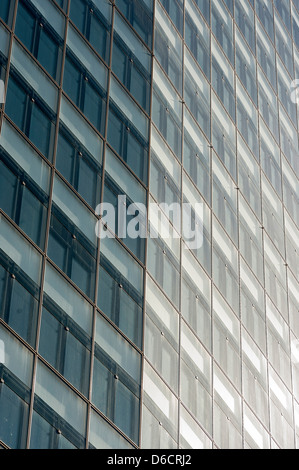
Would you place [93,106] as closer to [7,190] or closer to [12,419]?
[7,190]

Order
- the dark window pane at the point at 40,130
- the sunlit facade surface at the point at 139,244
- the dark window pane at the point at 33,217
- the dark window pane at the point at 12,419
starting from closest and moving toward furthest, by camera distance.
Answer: the dark window pane at the point at 12,419
the sunlit facade surface at the point at 139,244
the dark window pane at the point at 33,217
the dark window pane at the point at 40,130

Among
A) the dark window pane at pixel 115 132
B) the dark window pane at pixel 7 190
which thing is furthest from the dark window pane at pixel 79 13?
the dark window pane at pixel 7 190

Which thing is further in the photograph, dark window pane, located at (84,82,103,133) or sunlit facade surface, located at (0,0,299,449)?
dark window pane, located at (84,82,103,133)

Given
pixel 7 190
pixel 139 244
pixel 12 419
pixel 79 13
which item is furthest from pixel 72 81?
pixel 12 419

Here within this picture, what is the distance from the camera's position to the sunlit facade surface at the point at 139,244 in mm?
28828

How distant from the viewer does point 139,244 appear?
3481cm

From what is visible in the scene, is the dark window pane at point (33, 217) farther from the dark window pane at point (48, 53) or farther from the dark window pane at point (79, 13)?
the dark window pane at point (79, 13)

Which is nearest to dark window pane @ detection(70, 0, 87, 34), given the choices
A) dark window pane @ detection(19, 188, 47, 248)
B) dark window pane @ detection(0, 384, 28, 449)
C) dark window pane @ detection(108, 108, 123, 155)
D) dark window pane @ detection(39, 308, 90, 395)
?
dark window pane @ detection(108, 108, 123, 155)

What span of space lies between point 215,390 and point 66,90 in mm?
11730

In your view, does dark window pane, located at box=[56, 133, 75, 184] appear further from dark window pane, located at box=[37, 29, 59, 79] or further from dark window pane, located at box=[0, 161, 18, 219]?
dark window pane, located at box=[0, 161, 18, 219]

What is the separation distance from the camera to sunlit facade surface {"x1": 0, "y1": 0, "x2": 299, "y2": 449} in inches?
1135

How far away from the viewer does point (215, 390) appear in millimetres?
38188
